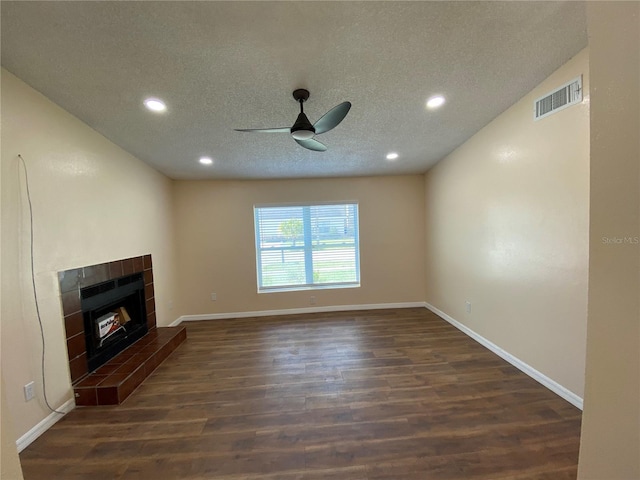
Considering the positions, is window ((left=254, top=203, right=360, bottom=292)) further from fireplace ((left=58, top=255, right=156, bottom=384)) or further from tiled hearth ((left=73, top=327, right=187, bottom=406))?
fireplace ((left=58, top=255, right=156, bottom=384))

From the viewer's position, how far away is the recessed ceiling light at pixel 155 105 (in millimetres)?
2115

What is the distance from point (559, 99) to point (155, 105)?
3.31 m

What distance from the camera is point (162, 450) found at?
66.9 inches

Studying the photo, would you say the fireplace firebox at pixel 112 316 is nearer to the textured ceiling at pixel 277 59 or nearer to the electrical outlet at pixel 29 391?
the electrical outlet at pixel 29 391

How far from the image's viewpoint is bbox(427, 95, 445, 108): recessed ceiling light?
7.41 feet

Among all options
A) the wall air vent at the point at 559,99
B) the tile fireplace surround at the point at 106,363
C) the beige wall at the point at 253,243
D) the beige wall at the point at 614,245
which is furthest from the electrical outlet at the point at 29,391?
the wall air vent at the point at 559,99

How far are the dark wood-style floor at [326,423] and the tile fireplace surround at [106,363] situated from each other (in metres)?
0.11

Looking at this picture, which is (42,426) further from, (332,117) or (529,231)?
(529,231)

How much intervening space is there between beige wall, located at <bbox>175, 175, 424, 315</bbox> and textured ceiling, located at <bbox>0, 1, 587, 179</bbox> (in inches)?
66.5

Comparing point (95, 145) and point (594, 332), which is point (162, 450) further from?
point (95, 145)

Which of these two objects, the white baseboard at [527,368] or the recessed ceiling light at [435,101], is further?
the recessed ceiling light at [435,101]

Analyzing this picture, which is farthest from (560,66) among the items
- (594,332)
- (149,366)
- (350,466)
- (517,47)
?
(149,366)

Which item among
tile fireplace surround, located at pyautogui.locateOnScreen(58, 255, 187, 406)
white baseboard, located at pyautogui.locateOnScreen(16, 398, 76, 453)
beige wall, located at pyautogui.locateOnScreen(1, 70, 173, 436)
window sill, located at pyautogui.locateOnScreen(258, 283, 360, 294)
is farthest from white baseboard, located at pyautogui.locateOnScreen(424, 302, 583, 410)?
white baseboard, located at pyautogui.locateOnScreen(16, 398, 76, 453)

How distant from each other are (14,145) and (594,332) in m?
3.29
